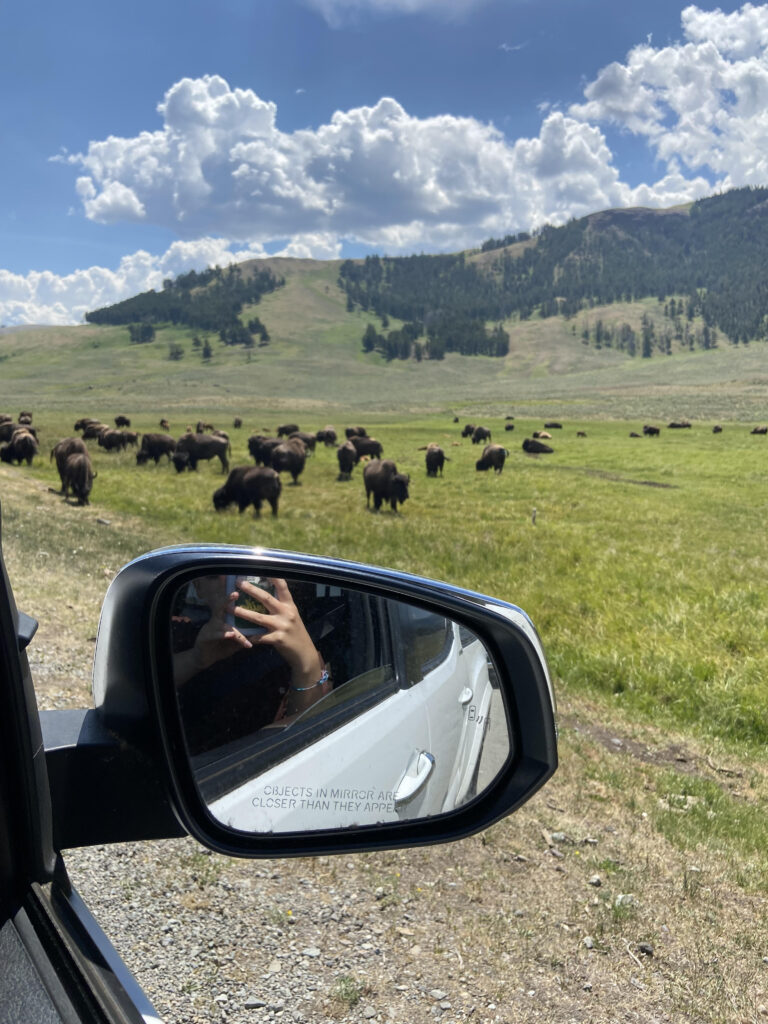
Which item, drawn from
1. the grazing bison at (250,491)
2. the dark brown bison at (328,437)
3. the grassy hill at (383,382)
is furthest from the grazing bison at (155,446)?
the grassy hill at (383,382)

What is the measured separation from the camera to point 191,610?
4.71 ft

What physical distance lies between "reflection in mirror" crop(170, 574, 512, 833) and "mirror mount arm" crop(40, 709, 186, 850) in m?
0.12

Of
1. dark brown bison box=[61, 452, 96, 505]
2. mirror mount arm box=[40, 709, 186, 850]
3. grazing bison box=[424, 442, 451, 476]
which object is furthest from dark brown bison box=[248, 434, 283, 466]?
mirror mount arm box=[40, 709, 186, 850]

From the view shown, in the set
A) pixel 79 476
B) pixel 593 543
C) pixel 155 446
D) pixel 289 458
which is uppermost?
pixel 155 446

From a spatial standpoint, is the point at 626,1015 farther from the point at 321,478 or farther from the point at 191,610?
the point at 321,478

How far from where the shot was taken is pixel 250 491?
20.1m

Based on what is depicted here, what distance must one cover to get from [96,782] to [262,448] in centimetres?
3080

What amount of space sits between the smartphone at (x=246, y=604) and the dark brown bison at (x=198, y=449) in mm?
29176

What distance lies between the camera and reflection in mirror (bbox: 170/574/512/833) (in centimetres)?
144

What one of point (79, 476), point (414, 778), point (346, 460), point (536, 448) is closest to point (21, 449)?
point (79, 476)

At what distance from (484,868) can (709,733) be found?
10.8 feet

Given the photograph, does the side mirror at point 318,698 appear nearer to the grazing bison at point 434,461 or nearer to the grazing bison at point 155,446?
the grazing bison at point 434,461

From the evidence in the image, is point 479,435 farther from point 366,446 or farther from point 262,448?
point 262,448

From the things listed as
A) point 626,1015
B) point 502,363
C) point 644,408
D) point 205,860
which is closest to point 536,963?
point 626,1015
